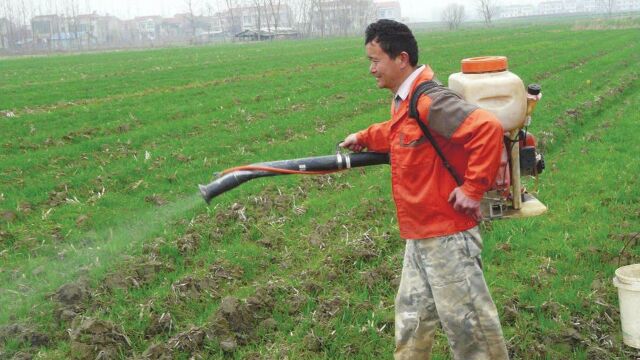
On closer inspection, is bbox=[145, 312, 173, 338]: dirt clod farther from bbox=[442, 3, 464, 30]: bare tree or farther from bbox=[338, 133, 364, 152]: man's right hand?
bbox=[442, 3, 464, 30]: bare tree

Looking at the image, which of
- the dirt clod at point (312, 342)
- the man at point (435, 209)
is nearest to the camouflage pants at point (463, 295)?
the man at point (435, 209)

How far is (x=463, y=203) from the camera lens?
327 centimetres

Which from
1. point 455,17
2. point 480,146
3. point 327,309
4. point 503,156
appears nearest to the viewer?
point 480,146

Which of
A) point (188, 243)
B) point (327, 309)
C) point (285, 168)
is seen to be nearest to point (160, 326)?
point (327, 309)

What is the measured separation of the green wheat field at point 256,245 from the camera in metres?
4.85

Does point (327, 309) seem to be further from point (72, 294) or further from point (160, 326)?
point (72, 294)

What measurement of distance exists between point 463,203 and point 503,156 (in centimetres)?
54

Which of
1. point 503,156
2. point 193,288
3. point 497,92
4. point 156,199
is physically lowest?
point 193,288

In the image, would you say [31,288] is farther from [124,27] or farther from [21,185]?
[124,27]

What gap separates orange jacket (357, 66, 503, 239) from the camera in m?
3.18

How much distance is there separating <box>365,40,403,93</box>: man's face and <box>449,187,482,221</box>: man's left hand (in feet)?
2.20

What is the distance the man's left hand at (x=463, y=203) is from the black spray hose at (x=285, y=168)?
67 centimetres

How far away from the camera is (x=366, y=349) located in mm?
4656

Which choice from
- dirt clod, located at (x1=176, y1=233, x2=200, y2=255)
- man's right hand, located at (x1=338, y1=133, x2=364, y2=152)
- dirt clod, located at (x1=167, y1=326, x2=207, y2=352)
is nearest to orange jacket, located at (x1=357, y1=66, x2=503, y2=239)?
man's right hand, located at (x1=338, y1=133, x2=364, y2=152)
